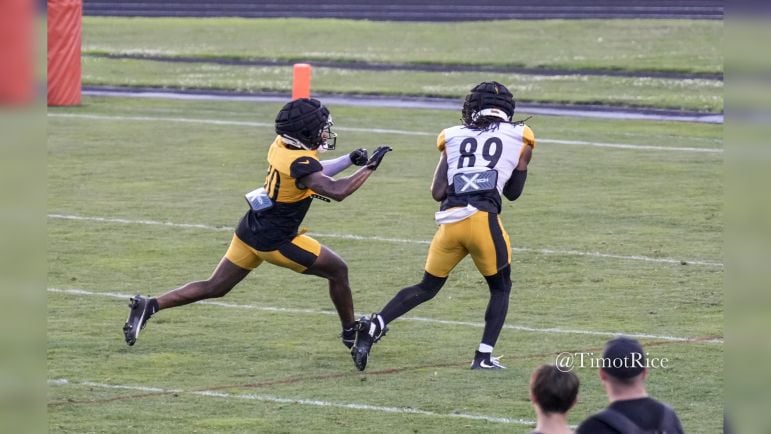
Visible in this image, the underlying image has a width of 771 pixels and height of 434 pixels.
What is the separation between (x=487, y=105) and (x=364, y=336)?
1.70 metres

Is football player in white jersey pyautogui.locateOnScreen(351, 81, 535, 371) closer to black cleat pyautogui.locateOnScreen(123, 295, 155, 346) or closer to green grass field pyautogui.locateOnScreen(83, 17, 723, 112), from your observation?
black cleat pyautogui.locateOnScreen(123, 295, 155, 346)

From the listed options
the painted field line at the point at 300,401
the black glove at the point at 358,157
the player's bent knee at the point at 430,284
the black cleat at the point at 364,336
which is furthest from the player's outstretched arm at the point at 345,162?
the painted field line at the point at 300,401

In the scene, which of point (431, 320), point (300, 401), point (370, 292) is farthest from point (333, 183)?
point (370, 292)

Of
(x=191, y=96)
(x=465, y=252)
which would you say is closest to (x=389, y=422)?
(x=465, y=252)

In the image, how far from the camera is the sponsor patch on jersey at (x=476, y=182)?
794cm

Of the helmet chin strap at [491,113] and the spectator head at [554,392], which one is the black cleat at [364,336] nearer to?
the helmet chin strap at [491,113]

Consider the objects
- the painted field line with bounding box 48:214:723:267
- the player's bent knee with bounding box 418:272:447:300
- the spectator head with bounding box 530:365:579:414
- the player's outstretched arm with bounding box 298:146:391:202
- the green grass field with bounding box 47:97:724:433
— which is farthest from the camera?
the painted field line with bounding box 48:214:723:267

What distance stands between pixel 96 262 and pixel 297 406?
524 cm

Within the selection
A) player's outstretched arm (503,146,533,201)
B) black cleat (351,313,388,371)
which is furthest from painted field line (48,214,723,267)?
black cleat (351,313,388,371)

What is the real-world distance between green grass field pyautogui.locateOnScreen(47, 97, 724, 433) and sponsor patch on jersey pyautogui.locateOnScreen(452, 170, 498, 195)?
120 centimetres

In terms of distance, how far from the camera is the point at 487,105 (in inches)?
317

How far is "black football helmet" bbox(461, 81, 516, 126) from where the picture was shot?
8.05m
